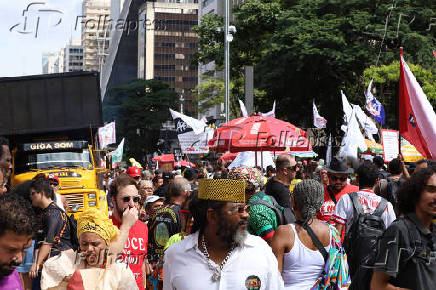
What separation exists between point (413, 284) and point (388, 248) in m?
0.24

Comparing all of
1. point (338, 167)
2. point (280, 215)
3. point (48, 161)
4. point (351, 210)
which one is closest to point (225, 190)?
point (280, 215)

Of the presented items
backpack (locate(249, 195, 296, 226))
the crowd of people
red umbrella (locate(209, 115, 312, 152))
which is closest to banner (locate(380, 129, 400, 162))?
red umbrella (locate(209, 115, 312, 152))

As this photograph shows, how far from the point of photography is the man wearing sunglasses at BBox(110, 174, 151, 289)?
19.7ft

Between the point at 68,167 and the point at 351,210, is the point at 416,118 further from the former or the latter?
the point at 68,167

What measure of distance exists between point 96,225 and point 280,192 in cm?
368

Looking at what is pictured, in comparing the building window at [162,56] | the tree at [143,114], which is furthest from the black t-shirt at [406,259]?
the building window at [162,56]

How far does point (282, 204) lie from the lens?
24.8ft

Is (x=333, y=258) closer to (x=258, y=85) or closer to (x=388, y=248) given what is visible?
(x=388, y=248)

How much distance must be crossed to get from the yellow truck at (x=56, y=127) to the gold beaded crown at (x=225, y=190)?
12.8 m

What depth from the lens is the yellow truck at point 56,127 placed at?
16.4 m

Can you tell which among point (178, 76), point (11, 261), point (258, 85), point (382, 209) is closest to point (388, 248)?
point (11, 261)

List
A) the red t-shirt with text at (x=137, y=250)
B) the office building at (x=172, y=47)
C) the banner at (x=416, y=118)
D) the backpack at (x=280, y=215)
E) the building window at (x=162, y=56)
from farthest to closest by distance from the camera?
the building window at (x=162, y=56) → the office building at (x=172, y=47) → the banner at (x=416, y=118) → the backpack at (x=280, y=215) → the red t-shirt with text at (x=137, y=250)

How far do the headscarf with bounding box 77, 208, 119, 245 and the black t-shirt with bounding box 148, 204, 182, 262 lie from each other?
2255 millimetres

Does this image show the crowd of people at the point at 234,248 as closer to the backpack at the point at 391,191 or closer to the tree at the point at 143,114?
the backpack at the point at 391,191
